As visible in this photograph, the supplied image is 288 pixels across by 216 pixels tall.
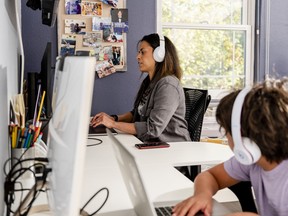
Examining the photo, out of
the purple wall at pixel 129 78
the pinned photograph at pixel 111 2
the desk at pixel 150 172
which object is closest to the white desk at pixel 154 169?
the desk at pixel 150 172

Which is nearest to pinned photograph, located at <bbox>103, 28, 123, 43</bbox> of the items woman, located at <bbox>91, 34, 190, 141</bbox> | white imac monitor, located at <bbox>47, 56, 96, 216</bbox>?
woman, located at <bbox>91, 34, 190, 141</bbox>

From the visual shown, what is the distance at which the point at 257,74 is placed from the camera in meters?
3.54

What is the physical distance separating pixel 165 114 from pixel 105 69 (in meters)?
1.21

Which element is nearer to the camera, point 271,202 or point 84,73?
point 84,73

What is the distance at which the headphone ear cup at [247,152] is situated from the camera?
82 centimetres

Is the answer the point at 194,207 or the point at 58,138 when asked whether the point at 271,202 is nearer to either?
the point at 194,207

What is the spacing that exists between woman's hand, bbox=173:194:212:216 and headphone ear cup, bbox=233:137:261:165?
8.3 inches

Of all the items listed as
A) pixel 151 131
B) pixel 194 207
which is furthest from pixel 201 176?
pixel 151 131

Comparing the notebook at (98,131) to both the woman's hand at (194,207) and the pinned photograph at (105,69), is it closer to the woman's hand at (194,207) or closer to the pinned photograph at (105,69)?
the pinned photograph at (105,69)

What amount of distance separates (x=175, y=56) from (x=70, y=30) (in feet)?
3.65

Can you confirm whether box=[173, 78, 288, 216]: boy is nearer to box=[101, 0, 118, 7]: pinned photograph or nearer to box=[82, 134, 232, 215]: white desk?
box=[82, 134, 232, 215]: white desk

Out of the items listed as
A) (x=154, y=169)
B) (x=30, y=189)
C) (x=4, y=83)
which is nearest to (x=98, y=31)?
(x=154, y=169)

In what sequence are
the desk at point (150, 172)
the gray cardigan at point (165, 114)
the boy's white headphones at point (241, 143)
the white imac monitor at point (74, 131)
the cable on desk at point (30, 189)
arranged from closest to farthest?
the white imac monitor at point (74, 131), the cable on desk at point (30, 189), the boy's white headphones at point (241, 143), the desk at point (150, 172), the gray cardigan at point (165, 114)

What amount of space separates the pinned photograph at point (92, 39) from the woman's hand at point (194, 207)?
226 centimetres
